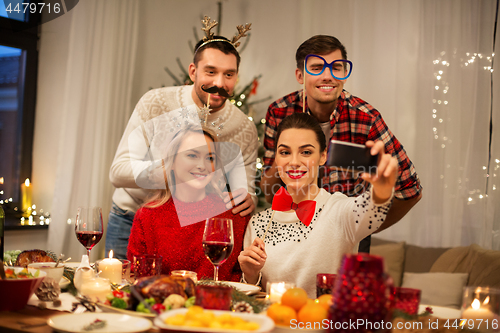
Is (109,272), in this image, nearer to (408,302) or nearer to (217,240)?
(217,240)

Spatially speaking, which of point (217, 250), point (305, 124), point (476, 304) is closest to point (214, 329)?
point (217, 250)

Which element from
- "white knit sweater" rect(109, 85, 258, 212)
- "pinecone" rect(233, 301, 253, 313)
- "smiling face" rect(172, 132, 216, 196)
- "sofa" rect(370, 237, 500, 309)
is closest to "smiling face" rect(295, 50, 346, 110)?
"white knit sweater" rect(109, 85, 258, 212)

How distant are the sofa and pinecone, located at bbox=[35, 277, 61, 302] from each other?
1.95 meters

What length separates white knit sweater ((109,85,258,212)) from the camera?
2.53 metres

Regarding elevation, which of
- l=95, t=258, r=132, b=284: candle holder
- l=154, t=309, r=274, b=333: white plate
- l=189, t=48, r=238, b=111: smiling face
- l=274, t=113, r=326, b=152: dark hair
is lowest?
l=95, t=258, r=132, b=284: candle holder

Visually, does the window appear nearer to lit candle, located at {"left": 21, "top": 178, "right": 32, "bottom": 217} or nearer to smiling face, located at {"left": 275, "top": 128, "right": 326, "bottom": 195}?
lit candle, located at {"left": 21, "top": 178, "right": 32, "bottom": 217}

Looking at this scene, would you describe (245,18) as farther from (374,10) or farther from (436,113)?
(436,113)

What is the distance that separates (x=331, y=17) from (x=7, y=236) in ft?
11.4

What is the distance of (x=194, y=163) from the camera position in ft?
6.73

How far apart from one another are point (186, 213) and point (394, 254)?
6.04 feet

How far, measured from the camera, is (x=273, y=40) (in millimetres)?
4320

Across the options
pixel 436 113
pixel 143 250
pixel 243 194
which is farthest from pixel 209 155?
pixel 436 113

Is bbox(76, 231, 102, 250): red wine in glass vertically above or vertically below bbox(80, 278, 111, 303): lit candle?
above

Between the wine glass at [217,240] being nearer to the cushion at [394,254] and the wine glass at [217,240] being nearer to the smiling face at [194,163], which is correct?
the smiling face at [194,163]
